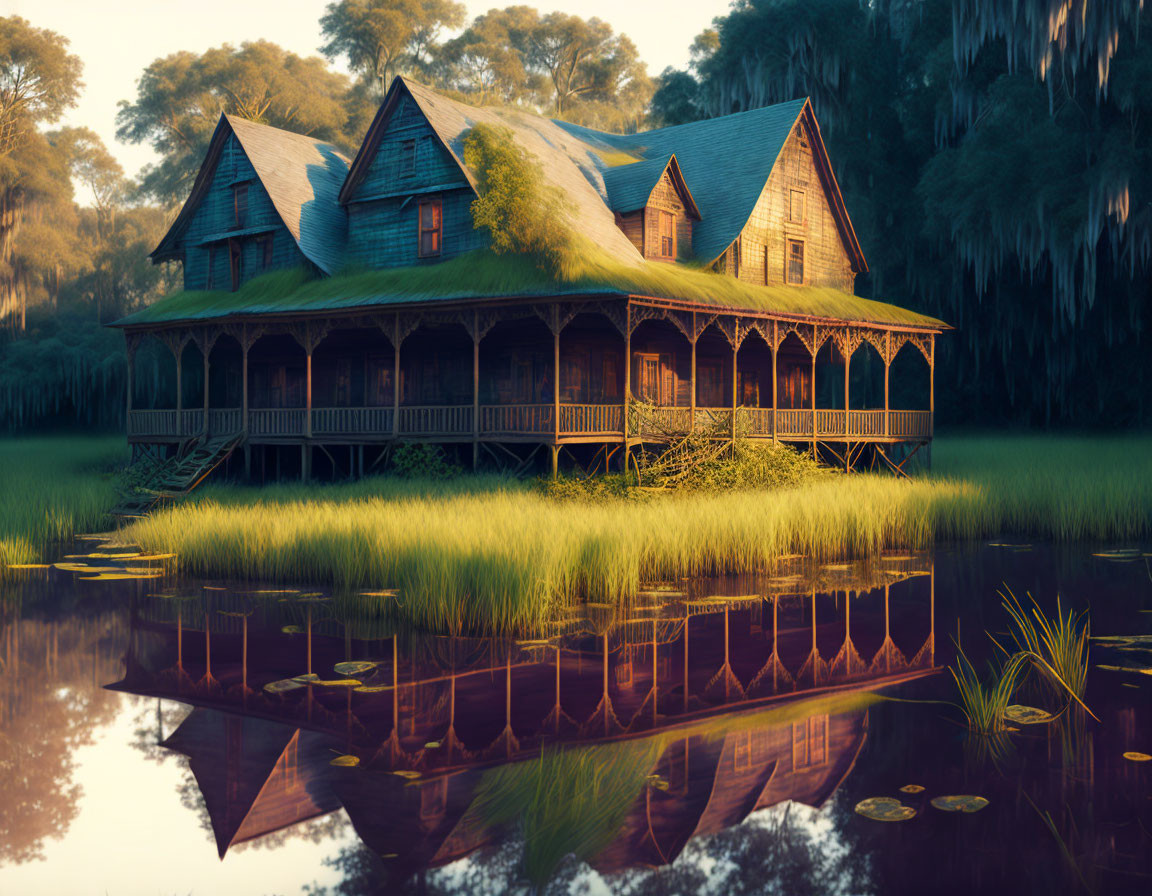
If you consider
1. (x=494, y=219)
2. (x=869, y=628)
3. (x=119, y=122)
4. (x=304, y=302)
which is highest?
(x=119, y=122)

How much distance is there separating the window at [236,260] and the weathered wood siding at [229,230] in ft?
0.37

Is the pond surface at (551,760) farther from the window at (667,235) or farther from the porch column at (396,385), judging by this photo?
the window at (667,235)

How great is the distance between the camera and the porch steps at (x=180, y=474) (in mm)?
25234

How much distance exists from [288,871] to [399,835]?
0.66 m

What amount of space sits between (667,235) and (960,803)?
87.2 feet

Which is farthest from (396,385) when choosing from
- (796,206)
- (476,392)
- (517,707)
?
(517,707)

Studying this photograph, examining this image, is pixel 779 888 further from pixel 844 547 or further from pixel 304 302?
pixel 304 302

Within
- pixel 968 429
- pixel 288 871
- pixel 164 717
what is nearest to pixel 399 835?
pixel 288 871

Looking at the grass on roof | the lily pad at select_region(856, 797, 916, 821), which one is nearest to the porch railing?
the grass on roof

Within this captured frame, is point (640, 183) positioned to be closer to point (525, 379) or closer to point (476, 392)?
point (525, 379)

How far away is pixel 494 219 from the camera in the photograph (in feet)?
90.7

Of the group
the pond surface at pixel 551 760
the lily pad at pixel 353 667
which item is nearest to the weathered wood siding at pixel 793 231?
the pond surface at pixel 551 760

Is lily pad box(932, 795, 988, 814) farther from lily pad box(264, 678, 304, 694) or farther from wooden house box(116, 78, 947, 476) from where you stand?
wooden house box(116, 78, 947, 476)

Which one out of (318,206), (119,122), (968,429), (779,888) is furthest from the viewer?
(119,122)
